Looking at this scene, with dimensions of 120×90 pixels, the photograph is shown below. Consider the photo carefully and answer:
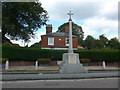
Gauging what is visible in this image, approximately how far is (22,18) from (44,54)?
29.6ft

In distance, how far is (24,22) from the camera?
32.4 m

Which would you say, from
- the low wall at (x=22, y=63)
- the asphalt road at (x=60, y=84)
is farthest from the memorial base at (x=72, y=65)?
the low wall at (x=22, y=63)

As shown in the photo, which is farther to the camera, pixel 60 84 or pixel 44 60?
pixel 44 60

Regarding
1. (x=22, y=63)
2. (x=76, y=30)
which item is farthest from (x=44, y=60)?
(x=76, y=30)

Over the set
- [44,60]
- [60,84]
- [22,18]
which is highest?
[22,18]

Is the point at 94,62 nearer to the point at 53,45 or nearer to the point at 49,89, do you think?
the point at 53,45

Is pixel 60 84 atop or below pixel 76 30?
below

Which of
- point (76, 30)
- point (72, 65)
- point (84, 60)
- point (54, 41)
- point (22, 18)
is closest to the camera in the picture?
point (72, 65)

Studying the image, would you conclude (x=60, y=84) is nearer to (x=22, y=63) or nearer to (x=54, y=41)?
(x=22, y=63)

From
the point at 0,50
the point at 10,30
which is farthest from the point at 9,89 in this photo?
the point at 10,30

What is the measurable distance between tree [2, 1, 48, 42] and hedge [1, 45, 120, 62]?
15.2 feet

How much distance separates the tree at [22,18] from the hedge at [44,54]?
4648 mm

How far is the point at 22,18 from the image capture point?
32062 mm

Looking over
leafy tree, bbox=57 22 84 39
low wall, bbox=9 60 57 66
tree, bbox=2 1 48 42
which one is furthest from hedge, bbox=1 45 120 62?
leafy tree, bbox=57 22 84 39
